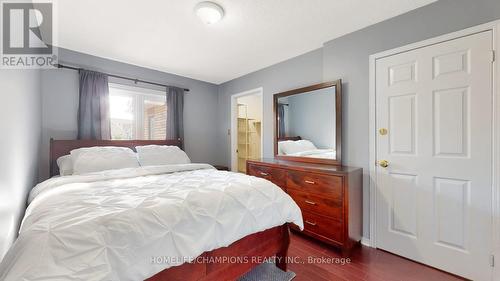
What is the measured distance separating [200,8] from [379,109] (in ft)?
6.61

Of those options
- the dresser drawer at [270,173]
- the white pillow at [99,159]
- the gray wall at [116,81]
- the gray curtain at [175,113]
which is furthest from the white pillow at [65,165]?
the dresser drawer at [270,173]

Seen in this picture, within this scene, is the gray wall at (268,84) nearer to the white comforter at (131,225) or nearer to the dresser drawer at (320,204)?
the dresser drawer at (320,204)

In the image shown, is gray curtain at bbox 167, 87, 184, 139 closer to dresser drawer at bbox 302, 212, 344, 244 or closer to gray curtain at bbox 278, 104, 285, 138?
gray curtain at bbox 278, 104, 285, 138

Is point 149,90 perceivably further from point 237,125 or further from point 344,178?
point 344,178

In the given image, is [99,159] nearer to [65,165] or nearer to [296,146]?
[65,165]

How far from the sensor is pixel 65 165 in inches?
91.7

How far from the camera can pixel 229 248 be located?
1.35m

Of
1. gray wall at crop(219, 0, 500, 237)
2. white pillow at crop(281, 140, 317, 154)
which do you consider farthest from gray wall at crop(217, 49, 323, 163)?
white pillow at crop(281, 140, 317, 154)

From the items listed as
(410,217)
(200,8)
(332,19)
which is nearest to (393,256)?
(410,217)

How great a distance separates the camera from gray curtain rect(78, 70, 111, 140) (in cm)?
278

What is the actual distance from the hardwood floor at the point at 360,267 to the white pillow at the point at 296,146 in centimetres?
122

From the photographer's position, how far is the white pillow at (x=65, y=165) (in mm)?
2291

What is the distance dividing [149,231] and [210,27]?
204cm

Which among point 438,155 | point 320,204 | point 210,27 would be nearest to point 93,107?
point 210,27
